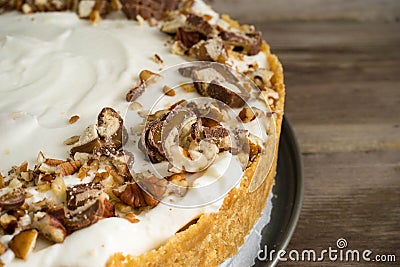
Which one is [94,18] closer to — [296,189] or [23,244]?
[296,189]

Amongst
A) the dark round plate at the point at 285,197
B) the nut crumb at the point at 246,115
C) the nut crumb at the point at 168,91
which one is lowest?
the dark round plate at the point at 285,197

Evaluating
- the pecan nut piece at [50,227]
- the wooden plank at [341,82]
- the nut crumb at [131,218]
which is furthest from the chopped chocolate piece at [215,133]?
the wooden plank at [341,82]

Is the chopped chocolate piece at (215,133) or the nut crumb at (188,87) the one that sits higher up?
the chopped chocolate piece at (215,133)

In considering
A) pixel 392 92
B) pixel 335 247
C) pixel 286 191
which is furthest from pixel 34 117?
pixel 392 92

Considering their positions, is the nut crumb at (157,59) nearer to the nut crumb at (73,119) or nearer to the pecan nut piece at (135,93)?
the pecan nut piece at (135,93)

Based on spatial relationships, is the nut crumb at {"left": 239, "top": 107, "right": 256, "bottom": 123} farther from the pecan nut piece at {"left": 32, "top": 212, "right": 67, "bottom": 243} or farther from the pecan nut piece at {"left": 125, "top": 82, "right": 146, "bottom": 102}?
the pecan nut piece at {"left": 32, "top": 212, "right": 67, "bottom": 243}

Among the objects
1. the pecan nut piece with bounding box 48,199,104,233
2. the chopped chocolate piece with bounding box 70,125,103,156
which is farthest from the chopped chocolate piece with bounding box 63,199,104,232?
the chopped chocolate piece with bounding box 70,125,103,156
